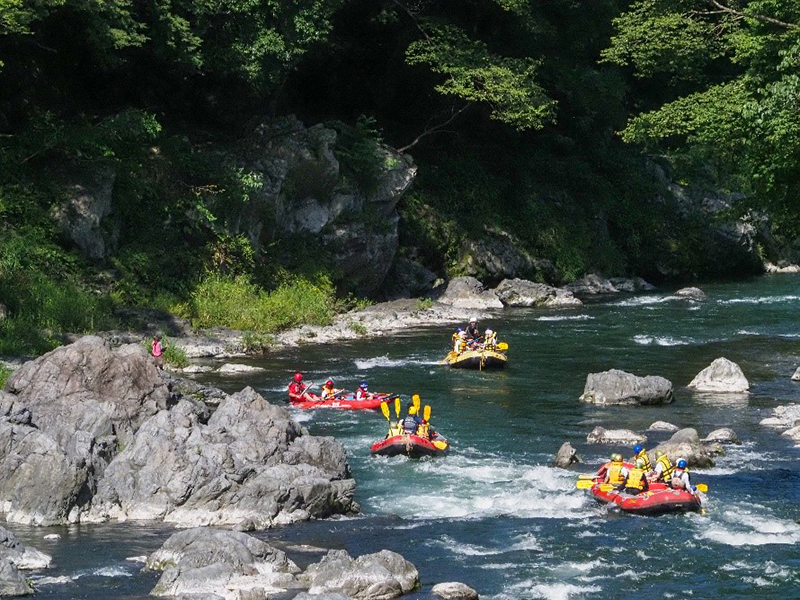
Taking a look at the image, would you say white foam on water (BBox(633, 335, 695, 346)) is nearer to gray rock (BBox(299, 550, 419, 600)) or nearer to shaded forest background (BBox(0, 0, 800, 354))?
shaded forest background (BBox(0, 0, 800, 354))

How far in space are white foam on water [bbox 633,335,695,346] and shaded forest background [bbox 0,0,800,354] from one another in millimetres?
4357

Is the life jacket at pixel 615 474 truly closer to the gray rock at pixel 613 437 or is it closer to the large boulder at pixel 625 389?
the gray rock at pixel 613 437

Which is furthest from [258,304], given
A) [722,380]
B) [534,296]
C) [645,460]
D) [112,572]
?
[112,572]

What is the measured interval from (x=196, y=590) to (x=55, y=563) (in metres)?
2.51

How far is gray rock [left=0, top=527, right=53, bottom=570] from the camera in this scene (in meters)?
15.7

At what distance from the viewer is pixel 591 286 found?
4981 centimetres

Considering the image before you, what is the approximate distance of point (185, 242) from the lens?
38.0 meters

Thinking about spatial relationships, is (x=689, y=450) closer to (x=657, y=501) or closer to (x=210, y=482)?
(x=657, y=501)

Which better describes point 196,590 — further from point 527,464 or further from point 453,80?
point 453,80

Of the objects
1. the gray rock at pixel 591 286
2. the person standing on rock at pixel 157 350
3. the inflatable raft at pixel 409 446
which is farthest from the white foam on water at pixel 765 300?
the inflatable raft at pixel 409 446

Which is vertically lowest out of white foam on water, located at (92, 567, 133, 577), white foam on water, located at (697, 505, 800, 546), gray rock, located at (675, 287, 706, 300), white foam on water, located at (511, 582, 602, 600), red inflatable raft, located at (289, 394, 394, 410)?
white foam on water, located at (511, 582, 602, 600)

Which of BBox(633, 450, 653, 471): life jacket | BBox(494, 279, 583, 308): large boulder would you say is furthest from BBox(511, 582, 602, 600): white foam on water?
BBox(494, 279, 583, 308): large boulder

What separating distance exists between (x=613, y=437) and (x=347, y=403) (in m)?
6.17

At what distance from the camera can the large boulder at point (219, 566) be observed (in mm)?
14781
